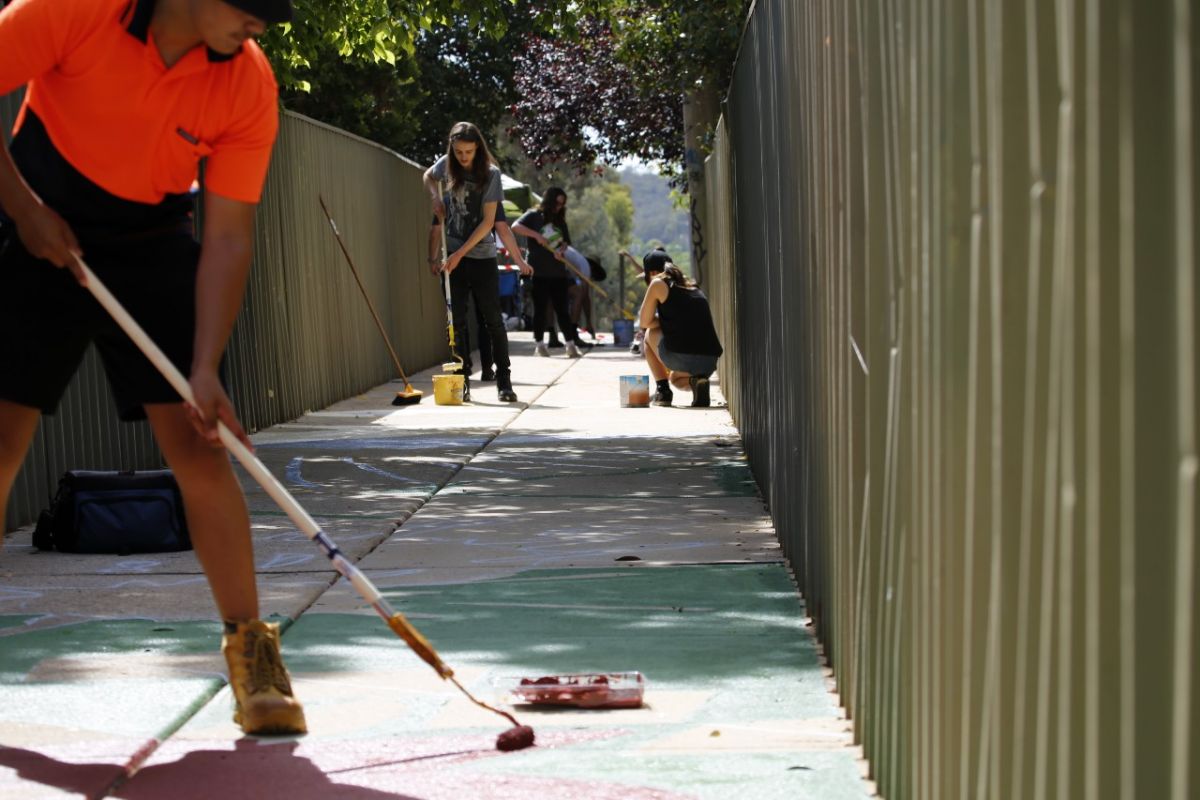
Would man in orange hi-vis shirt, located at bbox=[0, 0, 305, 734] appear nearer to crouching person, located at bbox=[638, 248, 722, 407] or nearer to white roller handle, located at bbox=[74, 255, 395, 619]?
white roller handle, located at bbox=[74, 255, 395, 619]

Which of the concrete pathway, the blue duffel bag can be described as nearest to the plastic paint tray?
the concrete pathway

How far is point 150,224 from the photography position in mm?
4055

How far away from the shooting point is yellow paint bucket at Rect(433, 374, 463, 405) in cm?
1379

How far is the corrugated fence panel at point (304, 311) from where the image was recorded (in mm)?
8273

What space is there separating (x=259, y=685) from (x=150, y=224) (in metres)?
1.06

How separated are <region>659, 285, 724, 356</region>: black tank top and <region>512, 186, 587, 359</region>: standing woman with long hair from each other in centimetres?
769

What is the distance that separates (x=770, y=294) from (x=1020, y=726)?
14.8 ft

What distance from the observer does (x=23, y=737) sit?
158 inches

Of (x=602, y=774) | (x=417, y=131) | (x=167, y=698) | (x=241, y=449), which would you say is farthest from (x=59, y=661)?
(x=417, y=131)

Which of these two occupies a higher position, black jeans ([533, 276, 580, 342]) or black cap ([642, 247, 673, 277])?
black cap ([642, 247, 673, 277])

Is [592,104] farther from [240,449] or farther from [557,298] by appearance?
[240,449]

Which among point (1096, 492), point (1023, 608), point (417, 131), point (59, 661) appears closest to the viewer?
point (1096, 492)

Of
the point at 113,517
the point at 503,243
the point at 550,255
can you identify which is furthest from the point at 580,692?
the point at 550,255

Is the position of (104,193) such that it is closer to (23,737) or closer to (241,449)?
(241,449)
